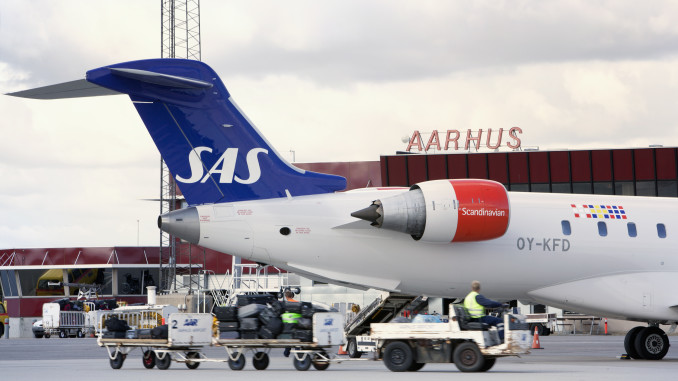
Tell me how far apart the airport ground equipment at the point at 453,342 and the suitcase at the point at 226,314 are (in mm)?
3051

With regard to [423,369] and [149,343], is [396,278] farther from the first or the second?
[149,343]

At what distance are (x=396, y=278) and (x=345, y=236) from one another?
5.25 feet

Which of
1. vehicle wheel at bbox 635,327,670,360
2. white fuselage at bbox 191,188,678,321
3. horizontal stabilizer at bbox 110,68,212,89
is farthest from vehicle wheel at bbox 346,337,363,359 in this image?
horizontal stabilizer at bbox 110,68,212,89

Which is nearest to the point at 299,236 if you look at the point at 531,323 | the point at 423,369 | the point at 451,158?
the point at 423,369

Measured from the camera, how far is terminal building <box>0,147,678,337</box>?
5316 cm

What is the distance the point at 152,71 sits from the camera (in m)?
22.4

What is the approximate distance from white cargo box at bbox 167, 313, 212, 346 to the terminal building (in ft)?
76.2

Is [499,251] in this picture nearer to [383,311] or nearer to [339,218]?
[339,218]

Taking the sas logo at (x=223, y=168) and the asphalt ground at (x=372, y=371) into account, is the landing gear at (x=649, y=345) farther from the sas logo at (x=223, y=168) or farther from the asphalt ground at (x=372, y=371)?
the sas logo at (x=223, y=168)

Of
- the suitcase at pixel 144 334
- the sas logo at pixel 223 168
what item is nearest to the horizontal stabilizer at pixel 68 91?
the sas logo at pixel 223 168

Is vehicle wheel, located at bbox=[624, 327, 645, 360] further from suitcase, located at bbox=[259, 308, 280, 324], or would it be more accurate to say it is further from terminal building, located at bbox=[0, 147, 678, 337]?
terminal building, located at bbox=[0, 147, 678, 337]

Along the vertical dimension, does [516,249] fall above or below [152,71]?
below

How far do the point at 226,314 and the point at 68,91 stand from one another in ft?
19.2

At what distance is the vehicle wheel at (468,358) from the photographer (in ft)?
64.5
